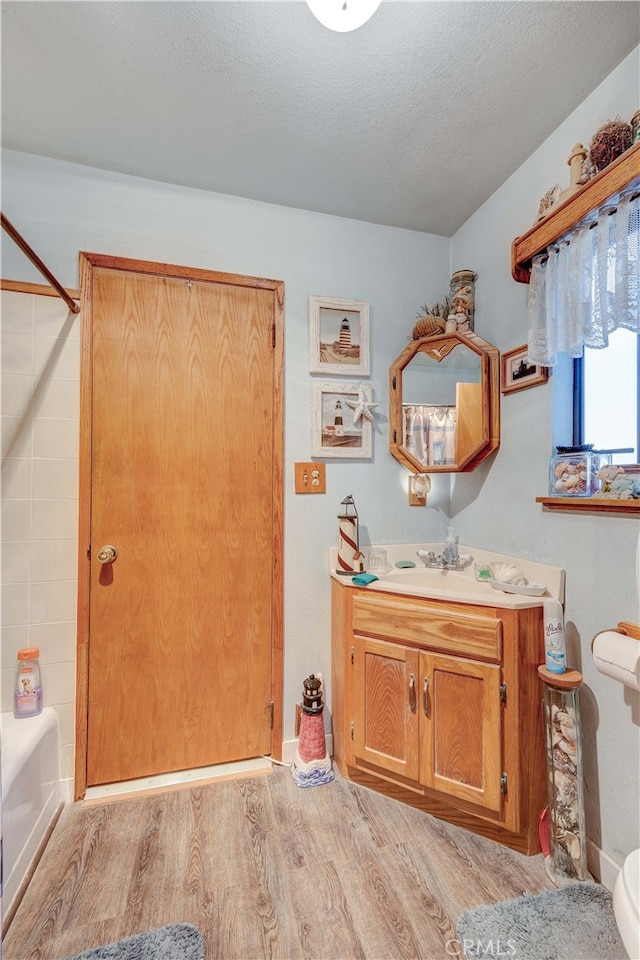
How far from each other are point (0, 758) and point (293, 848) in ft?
3.42

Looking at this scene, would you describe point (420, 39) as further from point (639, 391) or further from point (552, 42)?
point (639, 391)

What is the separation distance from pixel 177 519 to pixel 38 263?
109 centimetres

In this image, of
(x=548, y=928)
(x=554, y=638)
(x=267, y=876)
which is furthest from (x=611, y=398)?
(x=267, y=876)

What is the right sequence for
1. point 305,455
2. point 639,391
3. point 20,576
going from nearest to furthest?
point 639,391, point 20,576, point 305,455

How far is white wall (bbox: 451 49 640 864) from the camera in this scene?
1.29 m

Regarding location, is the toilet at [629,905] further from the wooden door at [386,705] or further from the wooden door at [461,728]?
the wooden door at [386,705]

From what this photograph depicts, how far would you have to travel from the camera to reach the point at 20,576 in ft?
5.43

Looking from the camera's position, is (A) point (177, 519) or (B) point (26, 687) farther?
(A) point (177, 519)

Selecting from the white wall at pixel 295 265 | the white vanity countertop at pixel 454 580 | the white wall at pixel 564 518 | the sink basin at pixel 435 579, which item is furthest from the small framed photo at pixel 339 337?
the sink basin at pixel 435 579

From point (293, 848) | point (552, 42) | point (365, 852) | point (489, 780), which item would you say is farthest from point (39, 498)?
point (552, 42)

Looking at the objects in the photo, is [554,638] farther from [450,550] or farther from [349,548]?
[349,548]

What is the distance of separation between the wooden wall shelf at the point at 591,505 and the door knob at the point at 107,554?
1.76m

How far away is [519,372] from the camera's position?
177cm

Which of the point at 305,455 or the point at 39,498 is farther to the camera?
the point at 305,455
